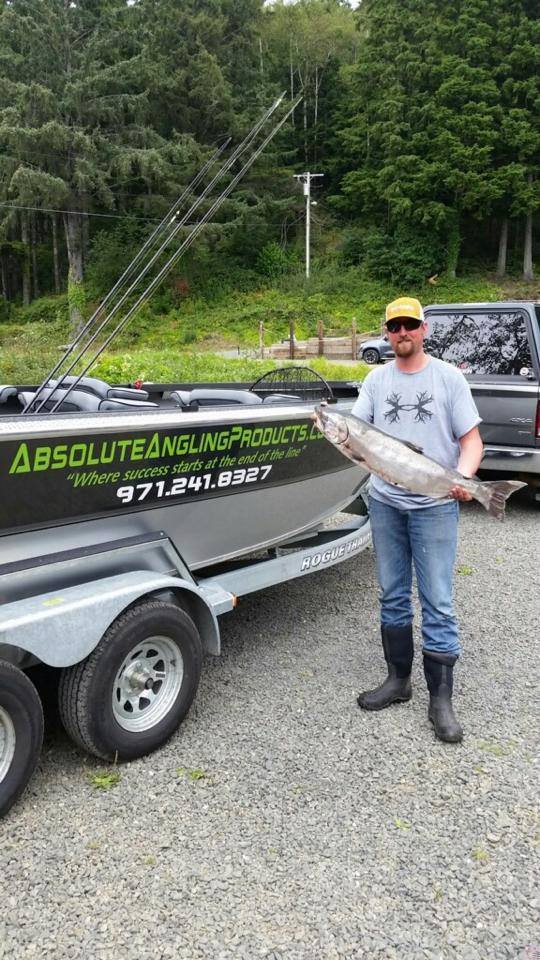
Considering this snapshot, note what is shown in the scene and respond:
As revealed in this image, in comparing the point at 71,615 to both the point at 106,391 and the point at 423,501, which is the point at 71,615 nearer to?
the point at 423,501

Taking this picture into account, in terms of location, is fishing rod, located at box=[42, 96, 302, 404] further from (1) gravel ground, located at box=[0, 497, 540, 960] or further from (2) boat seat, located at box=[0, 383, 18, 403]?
(1) gravel ground, located at box=[0, 497, 540, 960]

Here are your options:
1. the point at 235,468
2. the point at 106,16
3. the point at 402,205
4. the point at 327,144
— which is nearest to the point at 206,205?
the point at 106,16

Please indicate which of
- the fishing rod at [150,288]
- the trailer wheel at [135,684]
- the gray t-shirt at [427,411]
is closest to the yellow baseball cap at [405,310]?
the gray t-shirt at [427,411]

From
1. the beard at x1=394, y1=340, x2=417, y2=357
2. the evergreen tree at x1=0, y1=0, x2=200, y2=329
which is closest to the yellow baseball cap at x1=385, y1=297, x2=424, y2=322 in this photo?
the beard at x1=394, y1=340, x2=417, y2=357

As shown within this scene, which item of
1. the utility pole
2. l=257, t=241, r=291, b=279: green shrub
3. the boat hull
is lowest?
the boat hull

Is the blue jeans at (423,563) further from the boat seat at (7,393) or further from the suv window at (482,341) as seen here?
the suv window at (482,341)

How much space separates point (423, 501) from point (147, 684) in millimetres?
1548

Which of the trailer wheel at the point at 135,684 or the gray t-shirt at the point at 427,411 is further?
the gray t-shirt at the point at 427,411

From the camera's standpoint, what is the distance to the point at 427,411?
3.19 meters

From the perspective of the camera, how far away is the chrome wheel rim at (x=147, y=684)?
10.3 ft

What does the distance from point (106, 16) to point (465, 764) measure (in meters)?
41.0

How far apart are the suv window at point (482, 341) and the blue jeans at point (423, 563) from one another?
167 inches

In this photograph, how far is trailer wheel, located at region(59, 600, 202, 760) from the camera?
9.68 ft

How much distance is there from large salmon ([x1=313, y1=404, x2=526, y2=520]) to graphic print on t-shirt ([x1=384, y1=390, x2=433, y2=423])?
1.24ft
